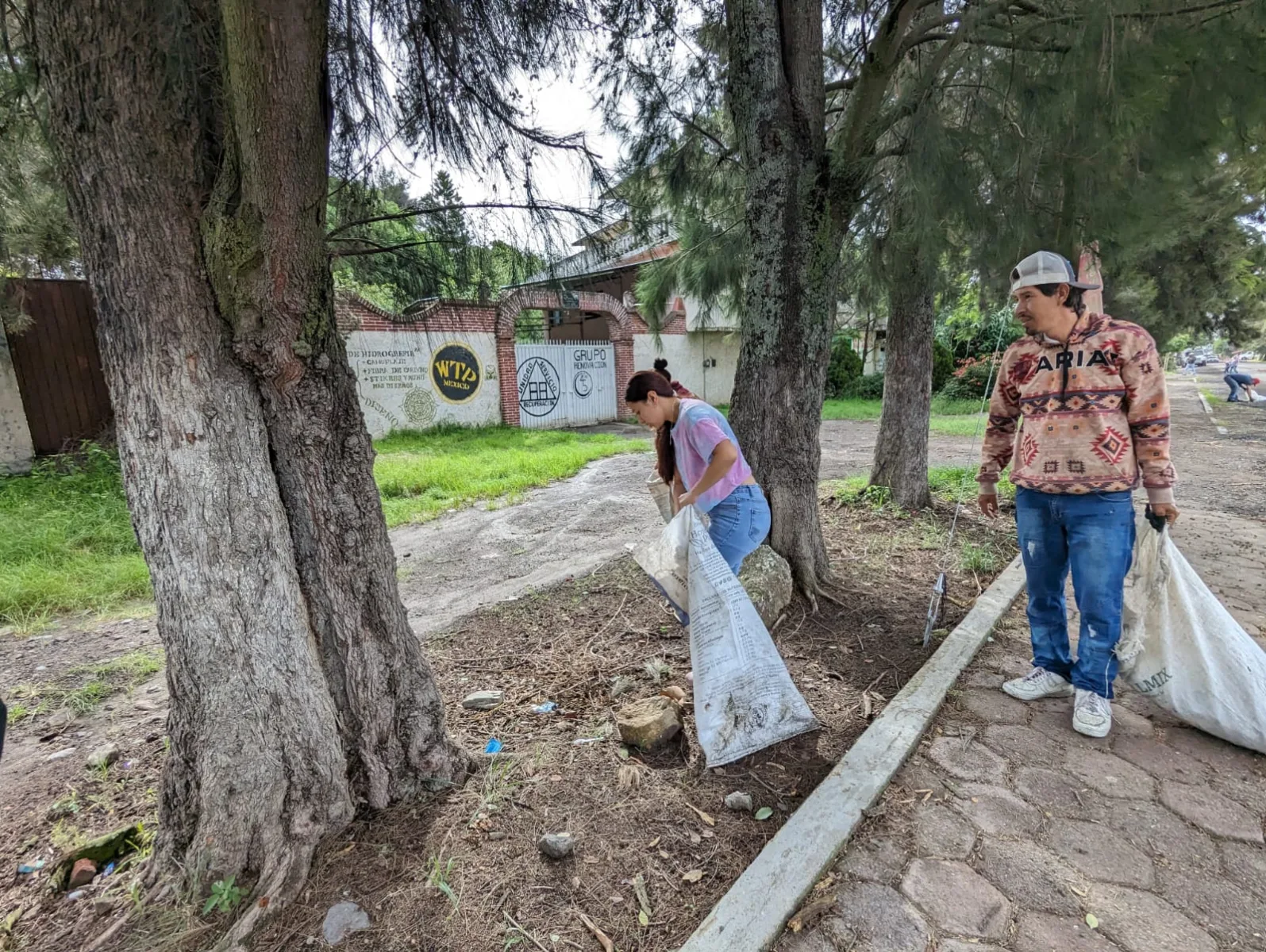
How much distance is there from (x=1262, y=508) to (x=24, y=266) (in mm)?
11966

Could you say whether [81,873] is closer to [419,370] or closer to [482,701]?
[482,701]

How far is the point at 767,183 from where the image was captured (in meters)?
3.23

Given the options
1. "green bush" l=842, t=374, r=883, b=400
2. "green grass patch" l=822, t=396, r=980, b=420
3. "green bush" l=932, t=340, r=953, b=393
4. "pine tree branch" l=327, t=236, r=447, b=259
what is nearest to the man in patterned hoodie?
"pine tree branch" l=327, t=236, r=447, b=259

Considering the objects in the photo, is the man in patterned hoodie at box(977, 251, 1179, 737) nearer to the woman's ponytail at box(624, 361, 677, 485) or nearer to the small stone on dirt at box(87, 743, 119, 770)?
the woman's ponytail at box(624, 361, 677, 485)

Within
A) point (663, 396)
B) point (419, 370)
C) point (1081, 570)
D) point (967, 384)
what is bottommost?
point (967, 384)

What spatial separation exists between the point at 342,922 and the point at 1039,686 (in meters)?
2.65

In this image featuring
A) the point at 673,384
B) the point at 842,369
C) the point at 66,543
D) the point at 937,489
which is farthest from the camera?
the point at 842,369

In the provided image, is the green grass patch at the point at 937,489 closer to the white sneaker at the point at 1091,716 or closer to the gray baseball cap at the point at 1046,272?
the white sneaker at the point at 1091,716

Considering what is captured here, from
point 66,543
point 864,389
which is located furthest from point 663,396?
point 864,389

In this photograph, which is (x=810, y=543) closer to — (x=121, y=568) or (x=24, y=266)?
(x=121, y=568)

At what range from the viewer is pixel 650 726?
7.25ft

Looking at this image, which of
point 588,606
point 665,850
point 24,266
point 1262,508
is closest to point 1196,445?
point 1262,508

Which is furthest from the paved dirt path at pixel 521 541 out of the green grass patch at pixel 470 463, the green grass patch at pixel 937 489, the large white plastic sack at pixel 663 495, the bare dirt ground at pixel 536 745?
the large white plastic sack at pixel 663 495

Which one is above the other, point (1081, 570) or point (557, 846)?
point (1081, 570)
